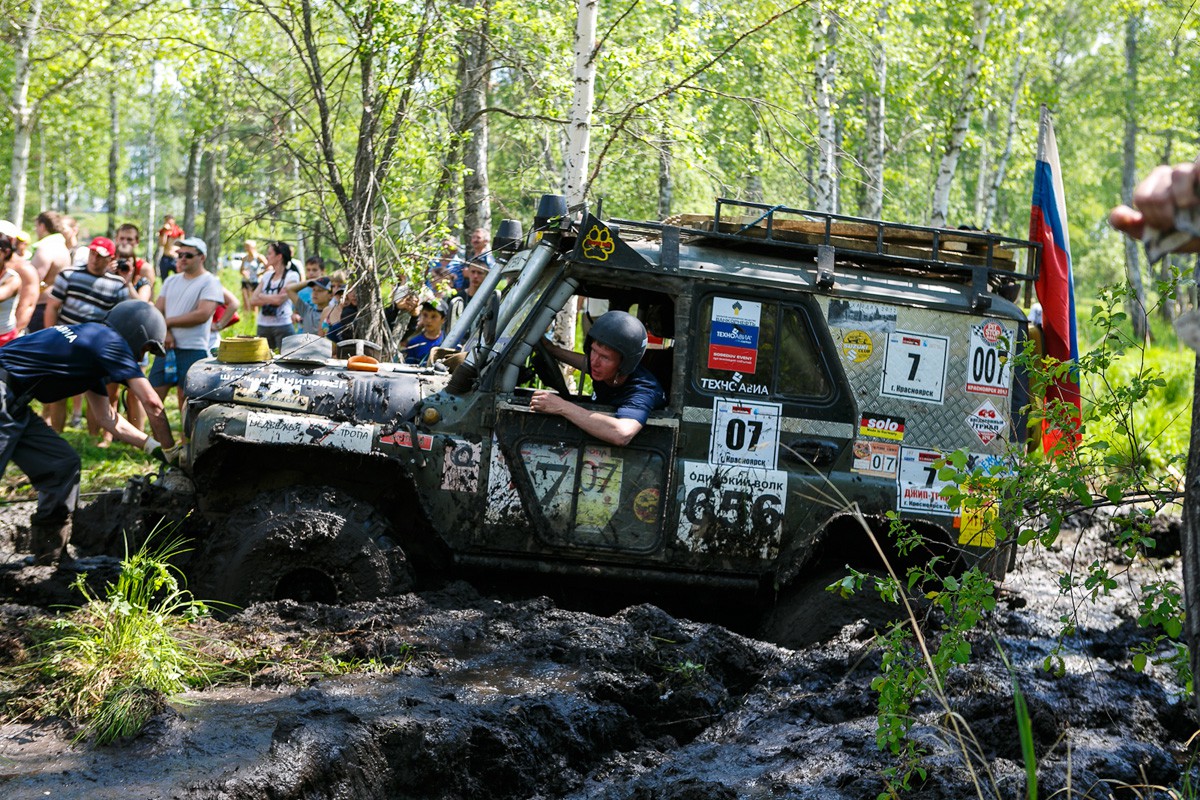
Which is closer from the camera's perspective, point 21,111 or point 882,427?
point 882,427

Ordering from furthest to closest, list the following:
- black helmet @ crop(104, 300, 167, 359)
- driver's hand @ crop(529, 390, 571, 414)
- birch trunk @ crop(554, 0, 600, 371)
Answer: birch trunk @ crop(554, 0, 600, 371)
black helmet @ crop(104, 300, 167, 359)
driver's hand @ crop(529, 390, 571, 414)

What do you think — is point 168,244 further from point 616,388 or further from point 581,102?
point 616,388

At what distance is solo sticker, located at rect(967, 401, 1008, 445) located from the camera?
19.3 ft

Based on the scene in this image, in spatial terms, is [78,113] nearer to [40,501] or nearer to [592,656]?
[40,501]

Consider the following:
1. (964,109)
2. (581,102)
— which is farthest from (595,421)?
(964,109)

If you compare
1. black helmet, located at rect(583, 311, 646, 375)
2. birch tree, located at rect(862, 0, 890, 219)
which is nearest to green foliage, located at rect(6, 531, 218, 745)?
black helmet, located at rect(583, 311, 646, 375)

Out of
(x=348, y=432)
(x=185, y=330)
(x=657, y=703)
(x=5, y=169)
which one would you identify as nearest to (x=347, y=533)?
(x=348, y=432)

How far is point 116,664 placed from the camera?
4.52m

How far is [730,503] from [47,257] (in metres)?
7.35

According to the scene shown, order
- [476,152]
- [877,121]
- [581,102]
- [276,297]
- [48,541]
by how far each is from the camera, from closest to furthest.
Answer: [48,541]
[581,102]
[276,297]
[476,152]
[877,121]

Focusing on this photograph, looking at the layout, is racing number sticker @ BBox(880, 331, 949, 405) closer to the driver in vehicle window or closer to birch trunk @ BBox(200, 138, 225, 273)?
the driver in vehicle window

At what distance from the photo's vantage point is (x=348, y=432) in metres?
5.62

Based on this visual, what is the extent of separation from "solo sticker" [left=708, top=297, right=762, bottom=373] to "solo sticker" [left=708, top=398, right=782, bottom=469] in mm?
178

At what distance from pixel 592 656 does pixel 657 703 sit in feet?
1.21
